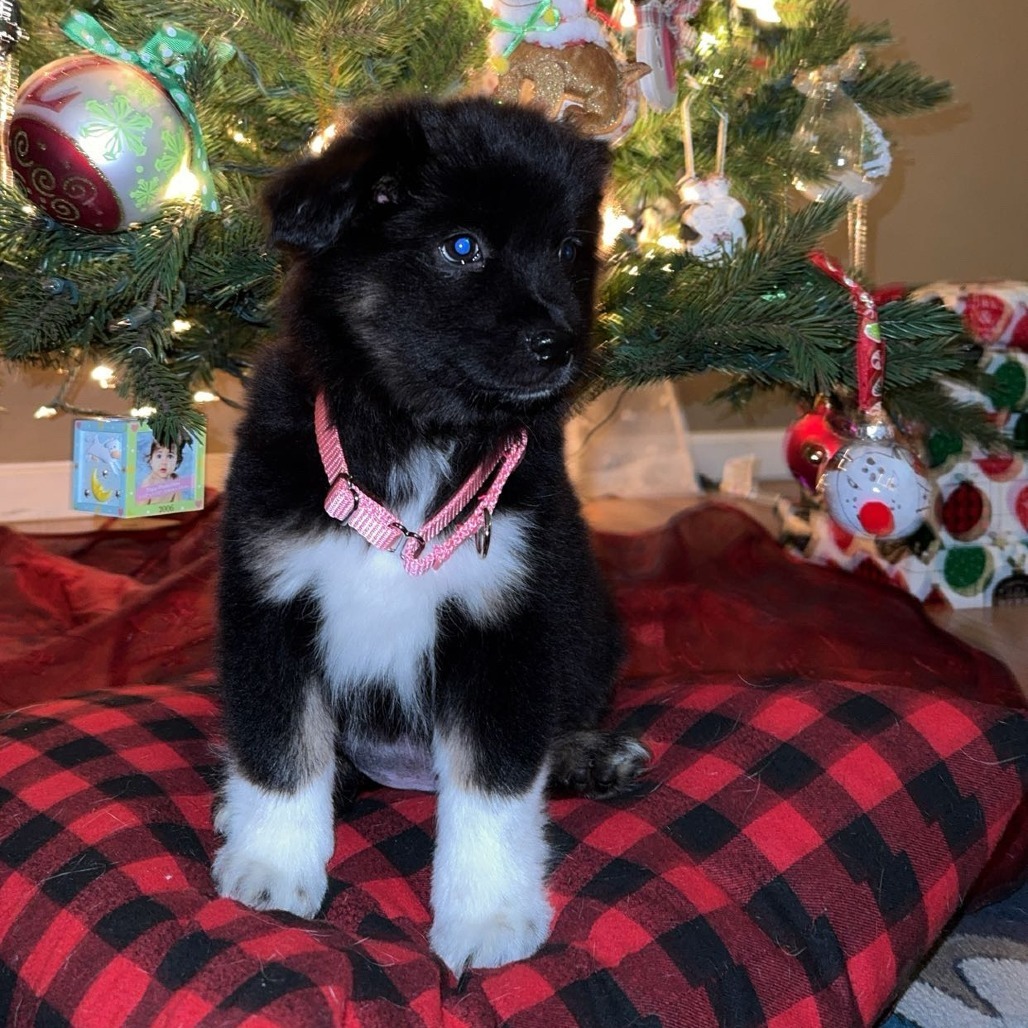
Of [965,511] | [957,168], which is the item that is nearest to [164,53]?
[965,511]

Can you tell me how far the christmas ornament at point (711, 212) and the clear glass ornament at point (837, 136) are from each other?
0.25 metres

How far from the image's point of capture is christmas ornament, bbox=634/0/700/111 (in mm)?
2301

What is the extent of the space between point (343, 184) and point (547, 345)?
1.05 ft

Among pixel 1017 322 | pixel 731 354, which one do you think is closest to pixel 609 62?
pixel 731 354

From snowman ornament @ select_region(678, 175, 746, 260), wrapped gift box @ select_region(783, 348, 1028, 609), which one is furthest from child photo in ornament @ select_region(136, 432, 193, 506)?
wrapped gift box @ select_region(783, 348, 1028, 609)

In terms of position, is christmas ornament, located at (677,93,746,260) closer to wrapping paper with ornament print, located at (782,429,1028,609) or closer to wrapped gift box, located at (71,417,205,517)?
wrapped gift box, located at (71,417,205,517)

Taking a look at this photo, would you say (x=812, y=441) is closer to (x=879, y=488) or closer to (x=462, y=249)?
(x=879, y=488)

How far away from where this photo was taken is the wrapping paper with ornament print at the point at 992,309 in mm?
3627

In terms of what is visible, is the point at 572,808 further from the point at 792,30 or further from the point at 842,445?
the point at 792,30

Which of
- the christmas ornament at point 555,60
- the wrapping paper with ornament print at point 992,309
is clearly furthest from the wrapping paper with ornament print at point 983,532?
the christmas ornament at point 555,60

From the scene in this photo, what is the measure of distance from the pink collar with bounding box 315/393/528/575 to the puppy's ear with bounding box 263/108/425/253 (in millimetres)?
250

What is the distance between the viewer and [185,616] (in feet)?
9.49

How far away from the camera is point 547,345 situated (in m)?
1.47

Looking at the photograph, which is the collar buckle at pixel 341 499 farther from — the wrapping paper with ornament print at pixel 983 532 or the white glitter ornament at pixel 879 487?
the wrapping paper with ornament print at pixel 983 532
